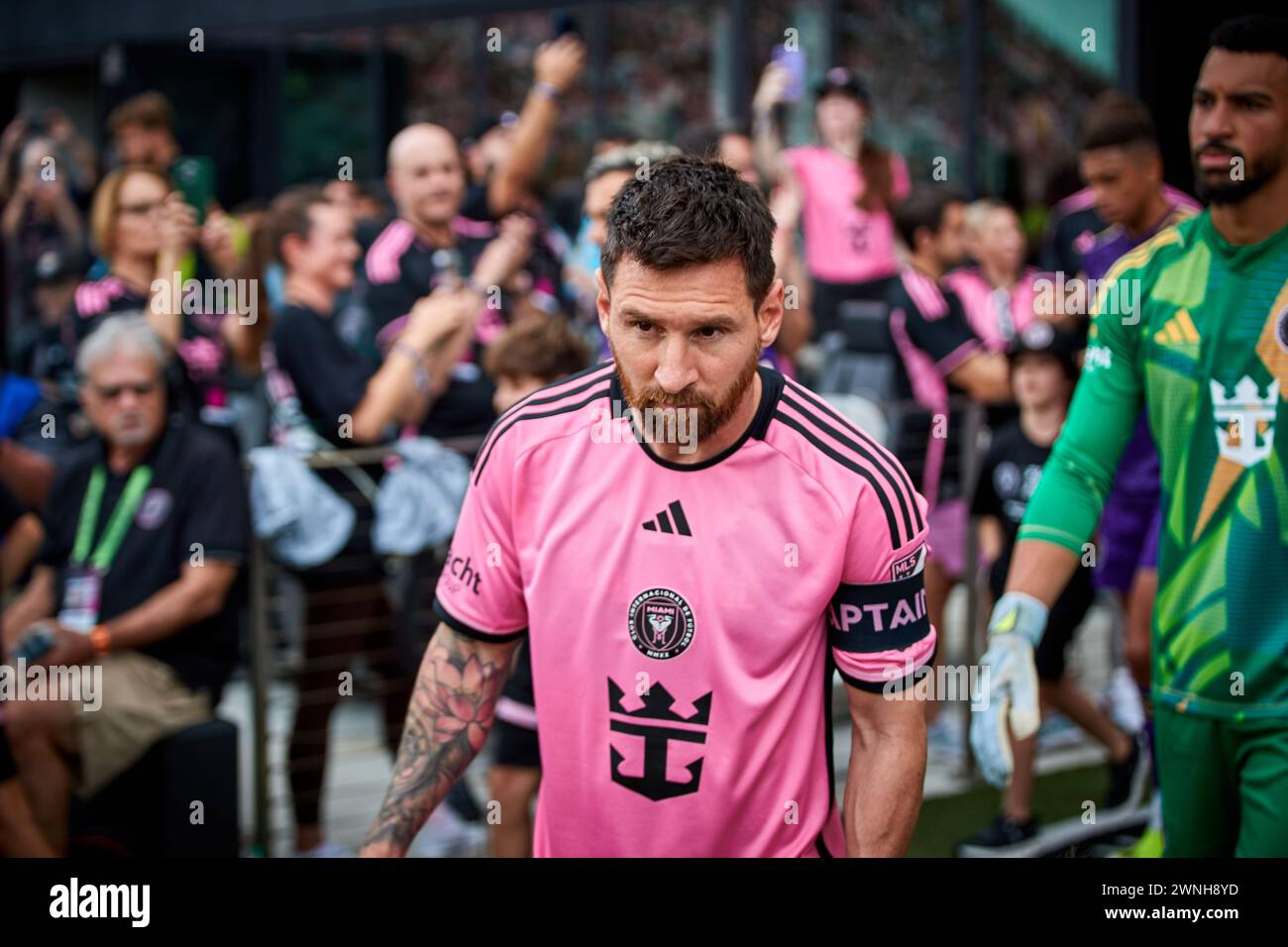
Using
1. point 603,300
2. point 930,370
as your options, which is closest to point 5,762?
point 603,300

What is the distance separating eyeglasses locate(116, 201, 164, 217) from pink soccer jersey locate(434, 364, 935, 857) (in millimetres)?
4267

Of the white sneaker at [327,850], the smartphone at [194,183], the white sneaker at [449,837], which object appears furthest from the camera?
the smartphone at [194,183]

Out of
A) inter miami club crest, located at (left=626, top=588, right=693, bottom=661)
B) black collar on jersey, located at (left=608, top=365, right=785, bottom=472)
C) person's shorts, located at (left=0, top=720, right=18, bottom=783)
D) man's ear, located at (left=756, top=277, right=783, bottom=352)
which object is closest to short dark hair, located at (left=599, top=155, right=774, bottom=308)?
man's ear, located at (left=756, top=277, right=783, bottom=352)

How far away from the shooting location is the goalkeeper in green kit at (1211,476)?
3.49 meters

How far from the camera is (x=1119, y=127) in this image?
18.7ft

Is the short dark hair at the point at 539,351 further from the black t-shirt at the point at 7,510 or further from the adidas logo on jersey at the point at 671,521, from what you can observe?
the adidas logo on jersey at the point at 671,521

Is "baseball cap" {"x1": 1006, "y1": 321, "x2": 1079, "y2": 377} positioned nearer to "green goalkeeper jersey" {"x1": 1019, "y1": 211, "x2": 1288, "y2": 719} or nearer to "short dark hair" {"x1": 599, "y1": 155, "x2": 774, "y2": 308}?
"green goalkeeper jersey" {"x1": 1019, "y1": 211, "x2": 1288, "y2": 719}

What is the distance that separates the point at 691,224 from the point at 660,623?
0.71 metres

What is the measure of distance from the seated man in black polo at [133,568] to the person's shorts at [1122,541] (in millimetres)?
3040

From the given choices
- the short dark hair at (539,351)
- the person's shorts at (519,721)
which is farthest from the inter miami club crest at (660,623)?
the short dark hair at (539,351)


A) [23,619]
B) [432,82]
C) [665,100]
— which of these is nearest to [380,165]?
[432,82]

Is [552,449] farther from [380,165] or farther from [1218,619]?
[380,165]
